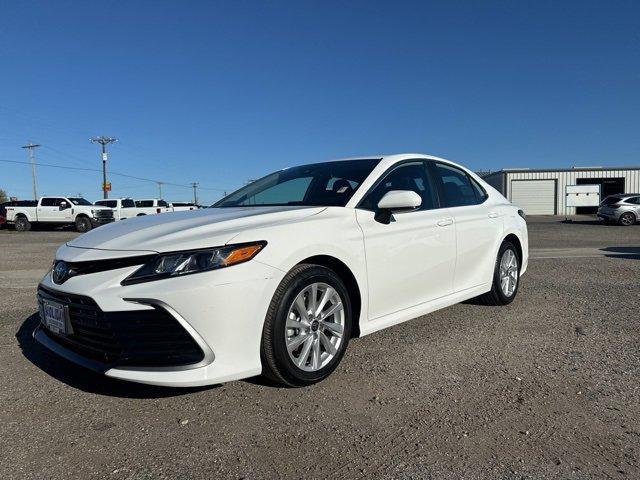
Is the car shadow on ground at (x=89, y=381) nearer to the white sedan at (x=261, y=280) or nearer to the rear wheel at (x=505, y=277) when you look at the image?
the white sedan at (x=261, y=280)

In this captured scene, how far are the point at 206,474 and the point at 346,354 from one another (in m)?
1.70

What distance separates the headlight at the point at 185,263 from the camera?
103 inches

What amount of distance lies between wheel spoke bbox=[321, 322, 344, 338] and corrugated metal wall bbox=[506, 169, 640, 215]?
4000cm

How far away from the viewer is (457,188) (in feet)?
15.5

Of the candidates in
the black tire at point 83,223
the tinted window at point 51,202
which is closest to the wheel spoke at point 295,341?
the black tire at point 83,223

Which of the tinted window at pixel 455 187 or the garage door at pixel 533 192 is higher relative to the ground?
the tinted window at pixel 455 187

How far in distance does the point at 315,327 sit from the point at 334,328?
6.9 inches

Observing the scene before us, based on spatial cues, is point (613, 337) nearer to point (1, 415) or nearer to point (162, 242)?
point (162, 242)

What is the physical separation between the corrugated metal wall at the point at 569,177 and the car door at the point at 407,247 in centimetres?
3870

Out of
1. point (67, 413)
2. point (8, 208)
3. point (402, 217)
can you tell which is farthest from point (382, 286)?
point (8, 208)

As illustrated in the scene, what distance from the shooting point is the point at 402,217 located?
378cm

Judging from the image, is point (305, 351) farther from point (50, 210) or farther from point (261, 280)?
point (50, 210)

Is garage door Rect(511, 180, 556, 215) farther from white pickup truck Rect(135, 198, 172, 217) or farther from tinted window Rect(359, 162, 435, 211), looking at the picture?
tinted window Rect(359, 162, 435, 211)

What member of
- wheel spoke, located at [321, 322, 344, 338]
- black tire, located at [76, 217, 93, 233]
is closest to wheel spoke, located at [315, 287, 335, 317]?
wheel spoke, located at [321, 322, 344, 338]
